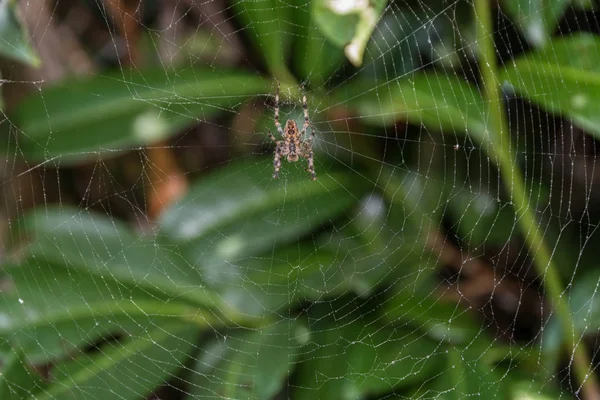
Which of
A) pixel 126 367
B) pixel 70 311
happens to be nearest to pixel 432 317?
pixel 126 367

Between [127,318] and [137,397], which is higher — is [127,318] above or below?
above

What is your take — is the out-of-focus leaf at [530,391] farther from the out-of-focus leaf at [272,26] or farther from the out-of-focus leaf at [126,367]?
the out-of-focus leaf at [272,26]

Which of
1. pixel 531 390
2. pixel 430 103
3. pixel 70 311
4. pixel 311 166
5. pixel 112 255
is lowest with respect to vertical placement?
pixel 531 390

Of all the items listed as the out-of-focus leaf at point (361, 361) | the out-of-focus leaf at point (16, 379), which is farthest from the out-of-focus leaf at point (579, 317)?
the out-of-focus leaf at point (16, 379)

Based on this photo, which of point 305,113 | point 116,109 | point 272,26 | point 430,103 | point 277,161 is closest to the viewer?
point 430,103

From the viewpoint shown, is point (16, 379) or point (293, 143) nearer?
point (16, 379)

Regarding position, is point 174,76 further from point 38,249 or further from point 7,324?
point 7,324

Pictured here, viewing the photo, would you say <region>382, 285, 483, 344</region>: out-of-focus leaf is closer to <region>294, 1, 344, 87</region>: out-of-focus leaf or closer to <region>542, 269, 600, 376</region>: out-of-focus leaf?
<region>542, 269, 600, 376</region>: out-of-focus leaf

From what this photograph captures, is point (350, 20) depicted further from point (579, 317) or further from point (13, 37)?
point (579, 317)

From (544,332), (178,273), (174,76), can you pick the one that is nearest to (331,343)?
(178,273)
